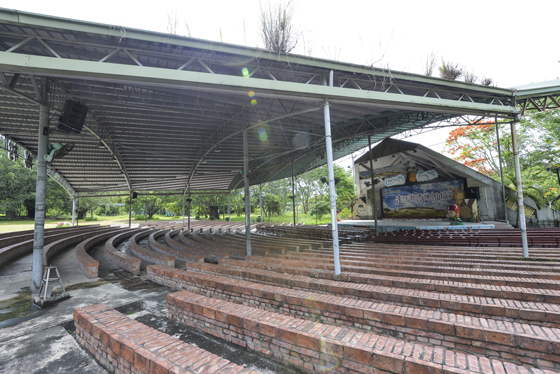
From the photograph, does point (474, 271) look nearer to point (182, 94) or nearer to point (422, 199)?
point (182, 94)

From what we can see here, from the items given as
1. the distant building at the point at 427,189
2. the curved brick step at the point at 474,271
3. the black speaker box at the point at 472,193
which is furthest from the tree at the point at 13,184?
the black speaker box at the point at 472,193

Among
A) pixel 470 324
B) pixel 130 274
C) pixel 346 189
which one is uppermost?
pixel 346 189

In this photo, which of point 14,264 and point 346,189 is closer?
point 14,264

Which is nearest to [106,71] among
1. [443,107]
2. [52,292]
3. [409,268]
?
[52,292]

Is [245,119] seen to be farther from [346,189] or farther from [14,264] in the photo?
[346,189]

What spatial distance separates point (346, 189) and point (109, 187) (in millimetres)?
30707

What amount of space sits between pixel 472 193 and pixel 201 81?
2262 cm

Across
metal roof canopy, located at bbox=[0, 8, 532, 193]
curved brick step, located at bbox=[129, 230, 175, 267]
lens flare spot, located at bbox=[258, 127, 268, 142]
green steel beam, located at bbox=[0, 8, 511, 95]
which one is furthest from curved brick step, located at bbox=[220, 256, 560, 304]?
lens flare spot, located at bbox=[258, 127, 268, 142]

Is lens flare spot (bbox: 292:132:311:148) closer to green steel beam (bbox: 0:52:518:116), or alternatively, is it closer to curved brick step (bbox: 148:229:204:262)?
green steel beam (bbox: 0:52:518:116)

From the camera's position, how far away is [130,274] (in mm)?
7848

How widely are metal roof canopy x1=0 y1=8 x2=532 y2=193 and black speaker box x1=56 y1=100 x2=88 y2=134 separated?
79cm

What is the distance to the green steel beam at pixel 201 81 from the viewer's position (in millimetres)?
4199

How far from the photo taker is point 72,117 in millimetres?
6930

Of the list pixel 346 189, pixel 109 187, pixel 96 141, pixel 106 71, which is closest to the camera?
pixel 106 71
